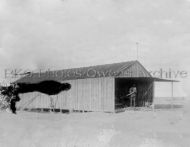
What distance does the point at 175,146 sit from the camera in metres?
12.6

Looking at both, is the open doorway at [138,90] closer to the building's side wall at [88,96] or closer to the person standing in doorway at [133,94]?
the person standing in doorway at [133,94]

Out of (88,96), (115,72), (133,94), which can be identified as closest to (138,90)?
(133,94)

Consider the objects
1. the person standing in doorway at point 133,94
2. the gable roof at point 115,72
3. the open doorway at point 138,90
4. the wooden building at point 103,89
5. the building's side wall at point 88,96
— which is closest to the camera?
the building's side wall at point 88,96

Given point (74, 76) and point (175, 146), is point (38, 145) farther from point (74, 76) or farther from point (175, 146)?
point (74, 76)

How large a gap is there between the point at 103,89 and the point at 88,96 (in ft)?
6.24

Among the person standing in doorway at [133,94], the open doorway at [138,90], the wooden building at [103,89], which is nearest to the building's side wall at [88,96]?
the wooden building at [103,89]

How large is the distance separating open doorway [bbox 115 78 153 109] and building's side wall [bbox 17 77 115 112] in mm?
2919

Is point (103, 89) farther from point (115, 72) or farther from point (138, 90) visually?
point (138, 90)

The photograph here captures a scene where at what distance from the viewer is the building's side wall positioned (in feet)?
94.5

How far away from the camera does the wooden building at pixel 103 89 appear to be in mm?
Result: 29062

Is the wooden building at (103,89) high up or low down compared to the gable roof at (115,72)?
down

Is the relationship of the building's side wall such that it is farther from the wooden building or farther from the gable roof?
the gable roof

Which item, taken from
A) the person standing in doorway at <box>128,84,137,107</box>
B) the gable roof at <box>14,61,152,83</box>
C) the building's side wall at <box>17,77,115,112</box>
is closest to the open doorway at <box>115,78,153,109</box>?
the person standing in doorway at <box>128,84,137,107</box>

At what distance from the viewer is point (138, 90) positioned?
111 feet
